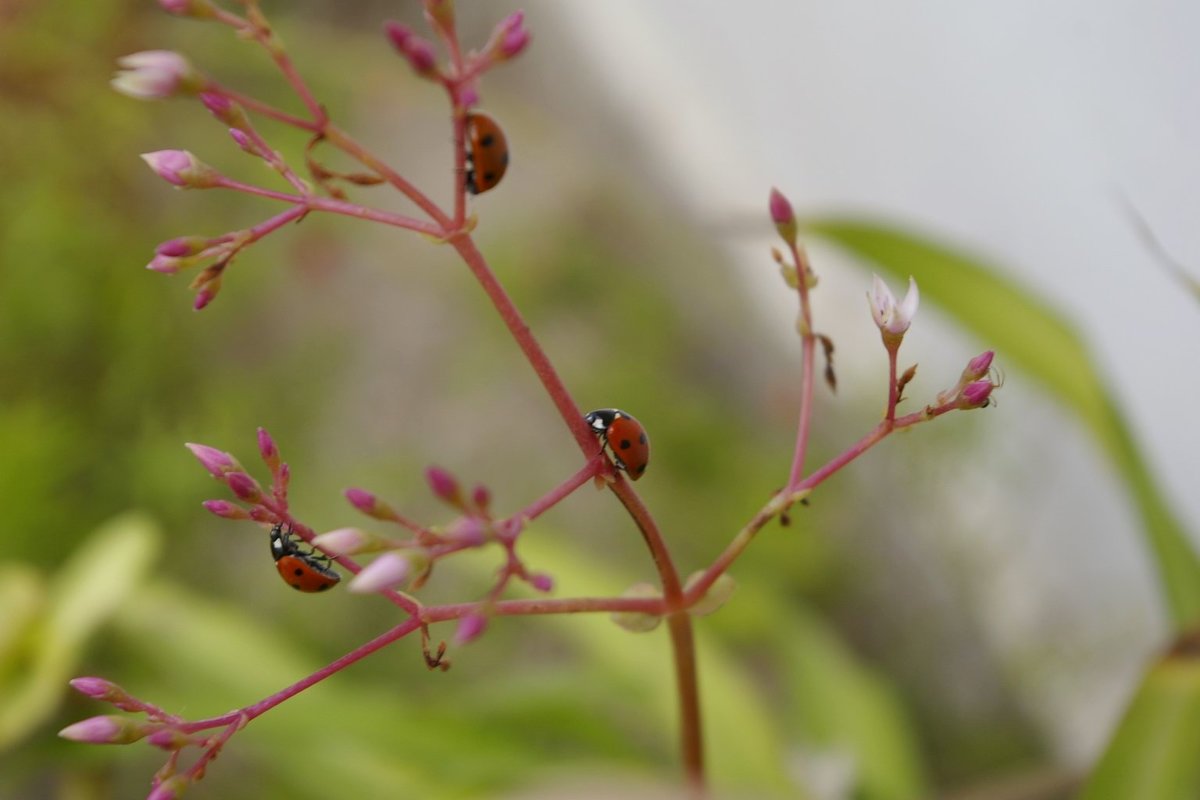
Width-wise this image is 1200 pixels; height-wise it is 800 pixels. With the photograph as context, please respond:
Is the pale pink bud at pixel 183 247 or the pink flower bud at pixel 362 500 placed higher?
the pale pink bud at pixel 183 247

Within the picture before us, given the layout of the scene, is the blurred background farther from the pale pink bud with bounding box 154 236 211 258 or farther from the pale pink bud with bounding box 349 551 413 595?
the pale pink bud with bounding box 154 236 211 258

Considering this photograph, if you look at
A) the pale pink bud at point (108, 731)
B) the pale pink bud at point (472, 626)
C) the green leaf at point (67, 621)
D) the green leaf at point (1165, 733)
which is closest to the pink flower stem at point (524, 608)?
the pale pink bud at point (472, 626)

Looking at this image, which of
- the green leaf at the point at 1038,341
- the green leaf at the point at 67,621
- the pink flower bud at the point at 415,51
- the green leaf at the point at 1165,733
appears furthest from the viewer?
the green leaf at the point at 67,621

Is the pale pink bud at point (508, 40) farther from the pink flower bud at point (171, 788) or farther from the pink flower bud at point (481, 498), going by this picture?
the pink flower bud at point (171, 788)

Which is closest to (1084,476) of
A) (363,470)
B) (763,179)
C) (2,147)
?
(763,179)

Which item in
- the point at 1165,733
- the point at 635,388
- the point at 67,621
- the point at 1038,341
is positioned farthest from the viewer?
the point at 635,388

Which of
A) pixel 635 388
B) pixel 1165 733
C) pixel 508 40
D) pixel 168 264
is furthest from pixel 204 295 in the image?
pixel 635 388

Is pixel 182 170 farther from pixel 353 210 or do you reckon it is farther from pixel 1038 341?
pixel 1038 341
